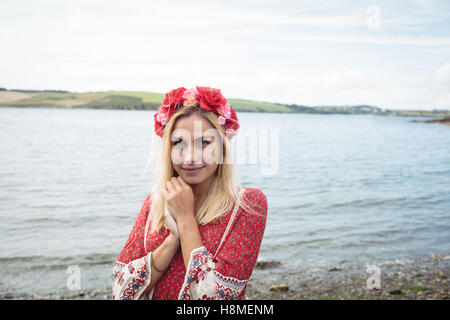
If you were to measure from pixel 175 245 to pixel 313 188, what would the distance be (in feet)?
54.0

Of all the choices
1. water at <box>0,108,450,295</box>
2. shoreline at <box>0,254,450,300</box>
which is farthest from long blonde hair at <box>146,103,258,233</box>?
water at <box>0,108,450,295</box>

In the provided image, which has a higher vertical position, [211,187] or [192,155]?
[192,155]

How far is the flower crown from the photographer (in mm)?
2328

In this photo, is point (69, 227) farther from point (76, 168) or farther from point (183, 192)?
point (76, 168)

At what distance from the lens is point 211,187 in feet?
7.93

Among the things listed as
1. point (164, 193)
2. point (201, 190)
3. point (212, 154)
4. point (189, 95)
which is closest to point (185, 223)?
point (164, 193)

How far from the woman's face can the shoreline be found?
4.85 metres

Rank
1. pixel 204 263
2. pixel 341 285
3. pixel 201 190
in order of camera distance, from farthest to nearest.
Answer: pixel 341 285, pixel 201 190, pixel 204 263

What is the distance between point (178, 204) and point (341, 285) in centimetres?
587

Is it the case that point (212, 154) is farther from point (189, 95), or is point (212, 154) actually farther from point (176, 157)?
point (189, 95)

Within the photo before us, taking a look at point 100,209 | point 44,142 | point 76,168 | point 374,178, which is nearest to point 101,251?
point 100,209

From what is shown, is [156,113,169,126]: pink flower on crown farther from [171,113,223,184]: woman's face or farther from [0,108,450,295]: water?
[0,108,450,295]: water

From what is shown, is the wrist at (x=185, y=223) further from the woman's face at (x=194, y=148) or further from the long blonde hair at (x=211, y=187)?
the woman's face at (x=194, y=148)
